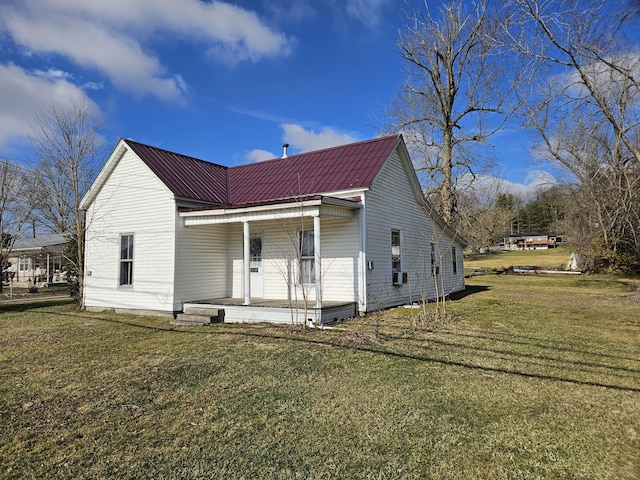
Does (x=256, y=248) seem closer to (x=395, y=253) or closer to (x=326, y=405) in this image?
(x=395, y=253)

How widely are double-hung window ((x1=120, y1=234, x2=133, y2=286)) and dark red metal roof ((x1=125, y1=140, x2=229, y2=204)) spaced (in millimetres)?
2363

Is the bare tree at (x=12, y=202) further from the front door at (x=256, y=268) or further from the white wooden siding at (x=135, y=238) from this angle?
the front door at (x=256, y=268)

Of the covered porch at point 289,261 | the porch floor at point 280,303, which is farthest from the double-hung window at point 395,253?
the porch floor at point 280,303

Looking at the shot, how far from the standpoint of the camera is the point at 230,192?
572 inches

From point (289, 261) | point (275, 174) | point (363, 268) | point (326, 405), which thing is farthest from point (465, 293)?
point (326, 405)

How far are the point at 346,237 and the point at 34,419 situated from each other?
8.04 m

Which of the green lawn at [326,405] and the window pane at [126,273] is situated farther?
the window pane at [126,273]

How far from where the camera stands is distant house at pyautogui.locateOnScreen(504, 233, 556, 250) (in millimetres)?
70062

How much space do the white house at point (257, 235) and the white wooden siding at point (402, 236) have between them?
58 millimetres

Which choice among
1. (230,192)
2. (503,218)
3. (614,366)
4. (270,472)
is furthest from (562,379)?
(503,218)

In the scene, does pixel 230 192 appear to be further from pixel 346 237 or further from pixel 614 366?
pixel 614 366

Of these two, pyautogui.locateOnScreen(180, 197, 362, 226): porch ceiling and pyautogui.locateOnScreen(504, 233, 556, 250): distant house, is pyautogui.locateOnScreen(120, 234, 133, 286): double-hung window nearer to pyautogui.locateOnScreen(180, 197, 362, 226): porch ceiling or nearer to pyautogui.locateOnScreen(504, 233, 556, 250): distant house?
pyautogui.locateOnScreen(180, 197, 362, 226): porch ceiling

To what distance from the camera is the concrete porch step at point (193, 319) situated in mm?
10297

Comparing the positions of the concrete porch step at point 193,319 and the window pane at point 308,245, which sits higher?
the window pane at point 308,245
